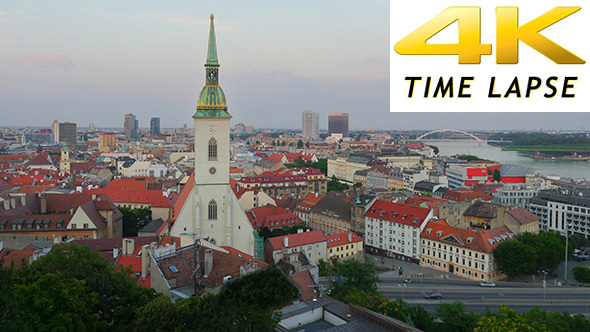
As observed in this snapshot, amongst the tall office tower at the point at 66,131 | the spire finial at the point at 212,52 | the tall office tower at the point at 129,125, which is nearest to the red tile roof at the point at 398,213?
the spire finial at the point at 212,52

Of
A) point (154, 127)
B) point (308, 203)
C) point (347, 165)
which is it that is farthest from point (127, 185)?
point (154, 127)

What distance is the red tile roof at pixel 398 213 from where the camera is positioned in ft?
69.8

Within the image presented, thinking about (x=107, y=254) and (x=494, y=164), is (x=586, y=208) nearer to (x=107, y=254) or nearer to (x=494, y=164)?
(x=107, y=254)

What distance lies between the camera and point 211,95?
51.0ft

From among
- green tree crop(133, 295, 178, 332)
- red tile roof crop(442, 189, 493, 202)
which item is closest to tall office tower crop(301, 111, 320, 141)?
red tile roof crop(442, 189, 493, 202)

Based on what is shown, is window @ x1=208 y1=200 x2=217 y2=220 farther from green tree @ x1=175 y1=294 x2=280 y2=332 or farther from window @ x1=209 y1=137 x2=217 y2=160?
green tree @ x1=175 y1=294 x2=280 y2=332

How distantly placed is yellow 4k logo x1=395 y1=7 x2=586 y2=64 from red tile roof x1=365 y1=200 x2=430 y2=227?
15467 mm

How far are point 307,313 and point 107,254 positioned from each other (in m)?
8.62

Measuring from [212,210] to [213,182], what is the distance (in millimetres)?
846

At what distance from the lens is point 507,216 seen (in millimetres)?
21703

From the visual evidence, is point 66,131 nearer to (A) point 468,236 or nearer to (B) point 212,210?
(B) point 212,210

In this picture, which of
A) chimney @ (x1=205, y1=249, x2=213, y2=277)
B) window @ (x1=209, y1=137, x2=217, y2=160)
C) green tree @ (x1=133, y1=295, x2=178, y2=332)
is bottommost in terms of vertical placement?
chimney @ (x1=205, y1=249, x2=213, y2=277)

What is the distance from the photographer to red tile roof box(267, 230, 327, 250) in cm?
1806

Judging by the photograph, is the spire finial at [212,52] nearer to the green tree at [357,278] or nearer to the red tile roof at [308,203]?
the green tree at [357,278]
